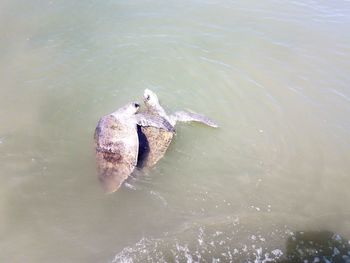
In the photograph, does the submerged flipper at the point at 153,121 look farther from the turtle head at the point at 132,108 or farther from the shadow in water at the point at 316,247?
the shadow in water at the point at 316,247

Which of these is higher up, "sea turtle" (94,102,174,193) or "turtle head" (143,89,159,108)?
"turtle head" (143,89,159,108)

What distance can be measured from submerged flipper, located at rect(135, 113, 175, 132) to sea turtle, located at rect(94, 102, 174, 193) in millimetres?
89

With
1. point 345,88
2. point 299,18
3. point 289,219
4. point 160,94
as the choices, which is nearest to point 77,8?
point 160,94

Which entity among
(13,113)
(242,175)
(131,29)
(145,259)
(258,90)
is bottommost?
(145,259)

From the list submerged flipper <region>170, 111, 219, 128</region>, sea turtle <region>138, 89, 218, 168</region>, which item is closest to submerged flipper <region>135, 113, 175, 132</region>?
sea turtle <region>138, 89, 218, 168</region>

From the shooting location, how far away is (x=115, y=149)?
4.80 meters

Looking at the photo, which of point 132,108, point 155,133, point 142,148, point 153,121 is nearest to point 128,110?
point 132,108

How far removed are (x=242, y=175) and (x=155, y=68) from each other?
308 centimetres

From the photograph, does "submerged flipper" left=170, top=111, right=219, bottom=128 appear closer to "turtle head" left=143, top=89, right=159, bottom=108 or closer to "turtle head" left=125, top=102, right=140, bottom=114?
"turtle head" left=143, top=89, right=159, bottom=108

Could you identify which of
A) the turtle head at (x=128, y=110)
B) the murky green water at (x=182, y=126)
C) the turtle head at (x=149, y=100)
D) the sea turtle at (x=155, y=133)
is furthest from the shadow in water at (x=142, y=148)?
the turtle head at (x=149, y=100)

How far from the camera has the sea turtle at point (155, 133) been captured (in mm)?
5168

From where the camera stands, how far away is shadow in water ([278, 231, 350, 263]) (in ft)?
14.2

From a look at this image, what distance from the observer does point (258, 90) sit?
6.88m

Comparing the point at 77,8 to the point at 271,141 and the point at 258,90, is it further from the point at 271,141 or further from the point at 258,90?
the point at 271,141
